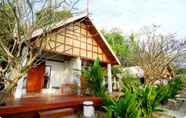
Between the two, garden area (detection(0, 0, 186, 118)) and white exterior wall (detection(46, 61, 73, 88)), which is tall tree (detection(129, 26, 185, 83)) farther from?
white exterior wall (detection(46, 61, 73, 88))

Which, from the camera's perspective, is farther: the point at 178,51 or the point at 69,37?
the point at 178,51

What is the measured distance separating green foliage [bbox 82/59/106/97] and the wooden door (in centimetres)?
353

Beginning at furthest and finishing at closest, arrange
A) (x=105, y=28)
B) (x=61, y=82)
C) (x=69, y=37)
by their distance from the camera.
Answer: (x=105, y=28) → (x=61, y=82) → (x=69, y=37)

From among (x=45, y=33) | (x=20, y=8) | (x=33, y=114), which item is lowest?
(x=33, y=114)

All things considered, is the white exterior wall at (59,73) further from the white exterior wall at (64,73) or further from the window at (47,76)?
the window at (47,76)

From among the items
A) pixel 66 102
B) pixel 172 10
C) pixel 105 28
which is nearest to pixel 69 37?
pixel 66 102

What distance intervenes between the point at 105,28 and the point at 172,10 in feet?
54.9

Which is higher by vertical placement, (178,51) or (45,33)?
(178,51)

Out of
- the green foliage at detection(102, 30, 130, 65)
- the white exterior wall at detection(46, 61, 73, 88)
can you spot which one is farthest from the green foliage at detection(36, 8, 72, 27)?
the green foliage at detection(102, 30, 130, 65)

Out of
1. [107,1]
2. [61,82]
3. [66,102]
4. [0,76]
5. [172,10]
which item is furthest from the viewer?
[172,10]

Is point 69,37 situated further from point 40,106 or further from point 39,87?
point 40,106

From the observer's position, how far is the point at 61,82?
13.8m

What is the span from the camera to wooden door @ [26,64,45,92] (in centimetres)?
1275

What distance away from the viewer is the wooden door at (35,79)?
1275cm
